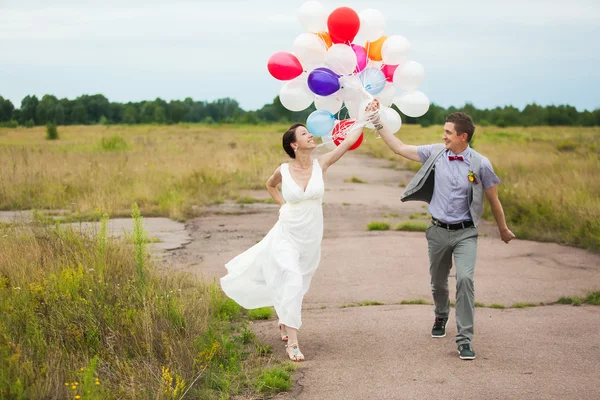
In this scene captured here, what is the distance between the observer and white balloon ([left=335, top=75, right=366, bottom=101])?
641 cm

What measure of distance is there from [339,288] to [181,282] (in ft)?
7.50

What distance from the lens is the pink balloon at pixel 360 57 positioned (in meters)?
6.53

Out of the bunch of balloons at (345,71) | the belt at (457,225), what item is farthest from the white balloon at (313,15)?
the belt at (457,225)

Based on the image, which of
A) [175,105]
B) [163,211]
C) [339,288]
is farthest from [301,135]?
[175,105]

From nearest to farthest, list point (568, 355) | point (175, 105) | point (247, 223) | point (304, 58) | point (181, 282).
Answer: point (568, 355) → point (304, 58) → point (181, 282) → point (247, 223) → point (175, 105)

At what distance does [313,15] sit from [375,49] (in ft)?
2.43

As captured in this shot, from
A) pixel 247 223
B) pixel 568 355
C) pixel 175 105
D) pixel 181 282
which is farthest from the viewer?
pixel 175 105

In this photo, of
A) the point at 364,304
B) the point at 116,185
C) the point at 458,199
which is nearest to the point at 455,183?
the point at 458,199

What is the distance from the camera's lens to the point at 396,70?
6.59 m

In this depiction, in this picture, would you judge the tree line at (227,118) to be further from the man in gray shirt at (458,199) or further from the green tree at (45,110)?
the man in gray shirt at (458,199)

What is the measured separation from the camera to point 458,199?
6.09 m

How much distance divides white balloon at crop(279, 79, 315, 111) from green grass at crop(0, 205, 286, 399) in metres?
1.94

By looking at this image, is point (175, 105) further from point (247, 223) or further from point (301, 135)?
point (301, 135)

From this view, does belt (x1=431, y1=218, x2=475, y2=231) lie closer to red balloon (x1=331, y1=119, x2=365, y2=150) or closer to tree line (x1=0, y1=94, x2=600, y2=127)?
red balloon (x1=331, y1=119, x2=365, y2=150)
